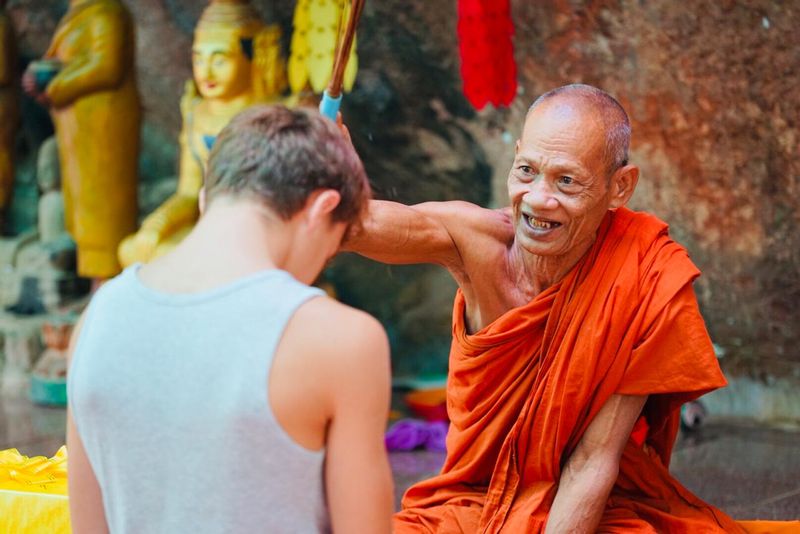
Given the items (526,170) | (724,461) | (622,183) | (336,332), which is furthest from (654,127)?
(336,332)

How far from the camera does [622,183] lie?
3.01 m

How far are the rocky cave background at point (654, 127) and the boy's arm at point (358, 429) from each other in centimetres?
387

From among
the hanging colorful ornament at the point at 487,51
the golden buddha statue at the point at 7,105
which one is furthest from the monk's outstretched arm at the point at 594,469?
the golden buddha statue at the point at 7,105

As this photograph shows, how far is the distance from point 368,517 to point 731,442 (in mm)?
4269

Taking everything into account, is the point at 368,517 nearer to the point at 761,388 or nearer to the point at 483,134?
the point at 761,388

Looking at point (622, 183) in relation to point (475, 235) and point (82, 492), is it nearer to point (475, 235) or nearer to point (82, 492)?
point (475, 235)

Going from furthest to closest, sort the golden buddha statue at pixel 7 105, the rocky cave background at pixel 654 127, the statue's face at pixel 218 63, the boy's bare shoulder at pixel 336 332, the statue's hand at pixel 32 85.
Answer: the golden buddha statue at pixel 7 105 < the statue's hand at pixel 32 85 < the statue's face at pixel 218 63 < the rocky cave background at pixel 654 127 < the boy's bare shoulder at pixel 336 332

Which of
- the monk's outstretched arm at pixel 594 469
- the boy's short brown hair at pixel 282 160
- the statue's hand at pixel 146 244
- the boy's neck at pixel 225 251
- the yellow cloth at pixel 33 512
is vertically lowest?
the statue's hand at pixel 146 244

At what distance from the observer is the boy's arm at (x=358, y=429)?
1.77 m

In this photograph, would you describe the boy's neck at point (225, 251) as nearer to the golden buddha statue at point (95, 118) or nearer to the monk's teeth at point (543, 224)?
the monk's teeth at point (543, 224)

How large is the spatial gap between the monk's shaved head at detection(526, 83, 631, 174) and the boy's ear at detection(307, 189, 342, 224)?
47.5 inches

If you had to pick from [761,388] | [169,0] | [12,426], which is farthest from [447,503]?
[169,0]

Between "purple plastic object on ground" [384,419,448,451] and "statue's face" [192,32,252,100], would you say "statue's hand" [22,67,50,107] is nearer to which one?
"statue's face" [192,32,252,100]

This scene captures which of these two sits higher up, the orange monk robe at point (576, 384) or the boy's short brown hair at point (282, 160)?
the boy's short brown hair at point (282, 160)
